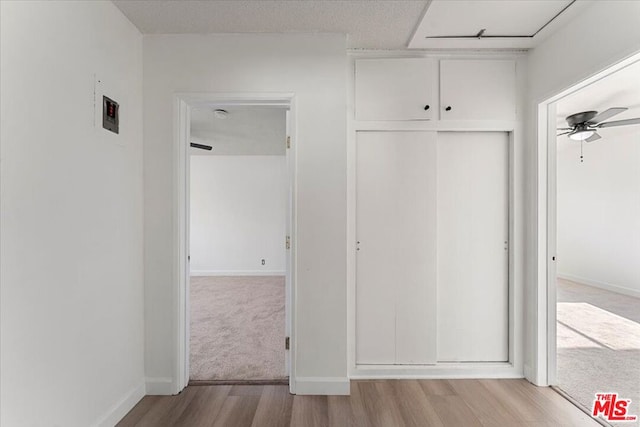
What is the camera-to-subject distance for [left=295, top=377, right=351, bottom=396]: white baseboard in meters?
2.10

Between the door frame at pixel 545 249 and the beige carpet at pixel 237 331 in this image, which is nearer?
the door frame at pixel 545 249

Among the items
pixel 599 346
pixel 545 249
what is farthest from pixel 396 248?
pixel 599 346

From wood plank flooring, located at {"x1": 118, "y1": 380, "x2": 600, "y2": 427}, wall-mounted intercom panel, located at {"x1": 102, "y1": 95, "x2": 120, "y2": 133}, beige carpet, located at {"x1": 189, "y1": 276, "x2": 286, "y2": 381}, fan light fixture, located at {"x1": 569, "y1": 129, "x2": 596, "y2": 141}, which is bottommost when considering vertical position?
wood plank flooring, located at {"x1": 118, "y1": 380, "x2": 600, "y2": 427}

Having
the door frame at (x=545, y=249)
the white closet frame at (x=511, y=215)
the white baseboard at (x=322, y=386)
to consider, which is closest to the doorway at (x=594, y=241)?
the door frame at (x=545, y=249)

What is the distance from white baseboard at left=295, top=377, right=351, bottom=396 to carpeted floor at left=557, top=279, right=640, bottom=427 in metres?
1.58

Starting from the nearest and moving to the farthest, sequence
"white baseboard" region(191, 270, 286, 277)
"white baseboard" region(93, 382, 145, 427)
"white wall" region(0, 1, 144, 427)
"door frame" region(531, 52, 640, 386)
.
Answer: "white wall" region(0, 1, 144, 427), "white baseboard" region(93, 382, 145, 427), "door frame" region(531, 52, 640, 386), "white baseboard" region(191, 270, 286, 277)

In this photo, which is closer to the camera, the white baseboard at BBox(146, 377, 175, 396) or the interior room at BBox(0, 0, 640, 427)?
the interior room at BBox(0, 0, 640, 427)

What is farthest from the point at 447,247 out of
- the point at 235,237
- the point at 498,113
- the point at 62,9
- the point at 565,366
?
the point at 235,237

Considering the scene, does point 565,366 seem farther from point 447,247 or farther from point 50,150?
point 50,150

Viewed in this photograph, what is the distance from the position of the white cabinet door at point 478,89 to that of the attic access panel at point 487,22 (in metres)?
0.14

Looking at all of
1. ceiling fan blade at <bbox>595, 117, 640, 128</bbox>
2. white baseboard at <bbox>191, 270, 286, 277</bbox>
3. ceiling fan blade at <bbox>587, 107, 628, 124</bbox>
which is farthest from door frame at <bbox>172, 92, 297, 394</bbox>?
white baseboard at <bbox>191, 270, 286, 277</bbox>

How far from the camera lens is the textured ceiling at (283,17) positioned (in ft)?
6.02

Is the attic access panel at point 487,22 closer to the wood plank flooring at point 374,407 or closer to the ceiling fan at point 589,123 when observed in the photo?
the ceiling fan at point 589,123

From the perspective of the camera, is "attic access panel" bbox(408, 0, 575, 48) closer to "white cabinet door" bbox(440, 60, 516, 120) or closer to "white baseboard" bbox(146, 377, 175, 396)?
"white cabinet door" bbox(440, 60, 516, 120)
